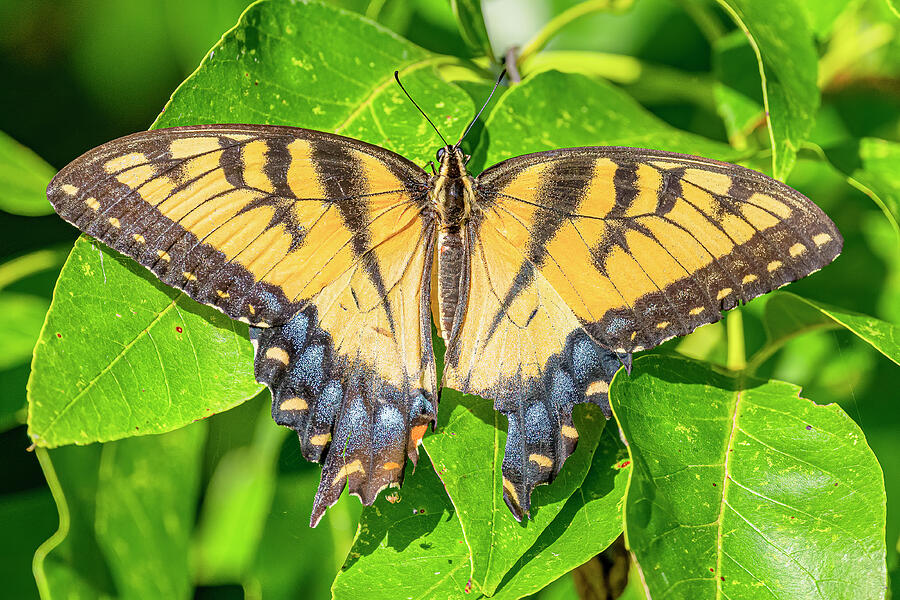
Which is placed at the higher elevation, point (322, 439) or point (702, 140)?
point (702, 140)

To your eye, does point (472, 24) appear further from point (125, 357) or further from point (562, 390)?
point (125, 357)

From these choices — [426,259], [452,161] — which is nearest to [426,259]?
[426,259]

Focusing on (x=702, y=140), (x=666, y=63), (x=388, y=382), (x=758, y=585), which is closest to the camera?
(x=758, y=585)

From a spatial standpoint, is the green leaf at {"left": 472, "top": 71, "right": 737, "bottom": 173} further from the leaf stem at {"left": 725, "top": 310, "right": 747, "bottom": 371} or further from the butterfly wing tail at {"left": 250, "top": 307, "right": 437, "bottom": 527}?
the butterfly wing tail at {"left": 250, "top": 307, "right": 437, "bottom": 527}

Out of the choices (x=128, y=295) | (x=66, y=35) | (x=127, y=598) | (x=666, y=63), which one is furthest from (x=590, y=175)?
(x=66, y=35)

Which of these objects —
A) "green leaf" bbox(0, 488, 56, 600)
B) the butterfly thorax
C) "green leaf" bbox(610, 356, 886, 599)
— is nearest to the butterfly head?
the butterfly thorax

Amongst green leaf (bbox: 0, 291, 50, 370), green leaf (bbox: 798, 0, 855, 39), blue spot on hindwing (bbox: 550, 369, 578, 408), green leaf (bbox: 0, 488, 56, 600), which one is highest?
green leaf (bbox: 798, 0, 855, 39)

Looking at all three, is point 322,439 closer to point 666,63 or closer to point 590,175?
point 590,175

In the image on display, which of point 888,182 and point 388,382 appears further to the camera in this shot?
point 888,182
